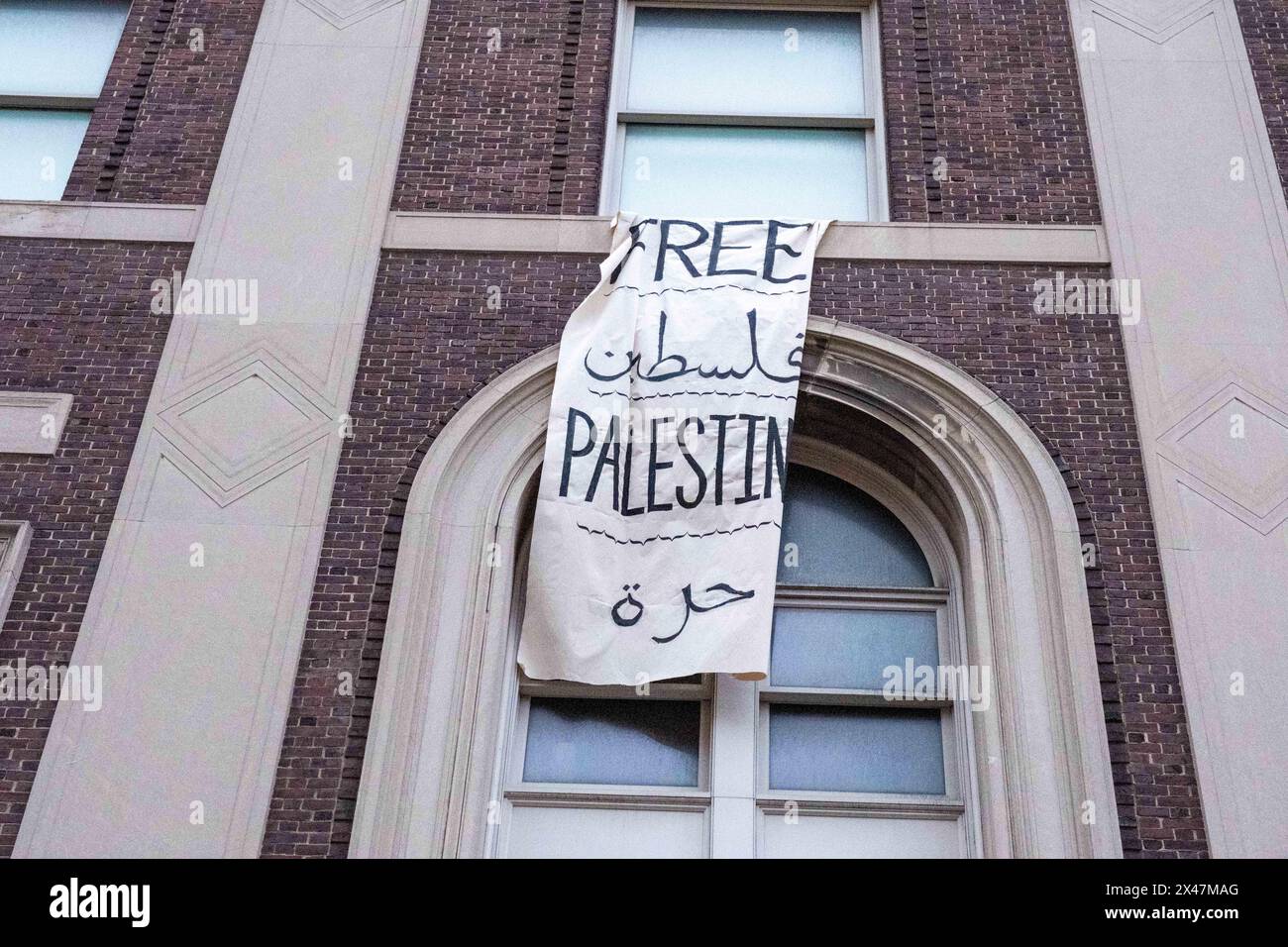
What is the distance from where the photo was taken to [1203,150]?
9461 mm

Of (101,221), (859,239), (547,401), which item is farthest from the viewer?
(101,221)

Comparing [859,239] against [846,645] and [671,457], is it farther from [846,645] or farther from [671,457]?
[846,645]

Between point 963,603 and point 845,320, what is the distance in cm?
201

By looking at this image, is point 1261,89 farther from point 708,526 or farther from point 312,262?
point 312,262

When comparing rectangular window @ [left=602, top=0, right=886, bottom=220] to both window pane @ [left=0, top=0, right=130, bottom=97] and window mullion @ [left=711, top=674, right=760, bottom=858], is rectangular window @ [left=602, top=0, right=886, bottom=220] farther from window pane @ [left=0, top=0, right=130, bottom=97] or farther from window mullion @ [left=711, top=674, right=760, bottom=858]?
window pane @ [left=0, top=0, right=130, bottom=97]

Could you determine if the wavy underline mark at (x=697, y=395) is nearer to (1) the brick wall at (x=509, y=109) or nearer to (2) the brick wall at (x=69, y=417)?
(1) the brick wall at (x=509, y=109)

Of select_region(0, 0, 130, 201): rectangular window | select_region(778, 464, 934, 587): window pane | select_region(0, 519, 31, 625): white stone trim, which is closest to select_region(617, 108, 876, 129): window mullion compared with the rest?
select_region(778, 464, 934, 587): window pane

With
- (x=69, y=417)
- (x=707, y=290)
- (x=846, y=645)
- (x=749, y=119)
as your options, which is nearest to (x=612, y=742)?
(x=846, y=645)

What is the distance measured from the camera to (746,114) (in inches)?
408

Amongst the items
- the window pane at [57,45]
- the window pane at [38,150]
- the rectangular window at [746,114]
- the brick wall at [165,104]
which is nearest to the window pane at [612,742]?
the rectangular window at [746,114]

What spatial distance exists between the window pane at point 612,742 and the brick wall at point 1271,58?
5.63 metres

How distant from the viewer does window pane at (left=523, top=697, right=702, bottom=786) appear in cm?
784

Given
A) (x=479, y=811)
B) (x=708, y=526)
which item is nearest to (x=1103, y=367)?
(x=708, y=526)

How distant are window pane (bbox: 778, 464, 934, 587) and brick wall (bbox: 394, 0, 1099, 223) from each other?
2.11 meters
